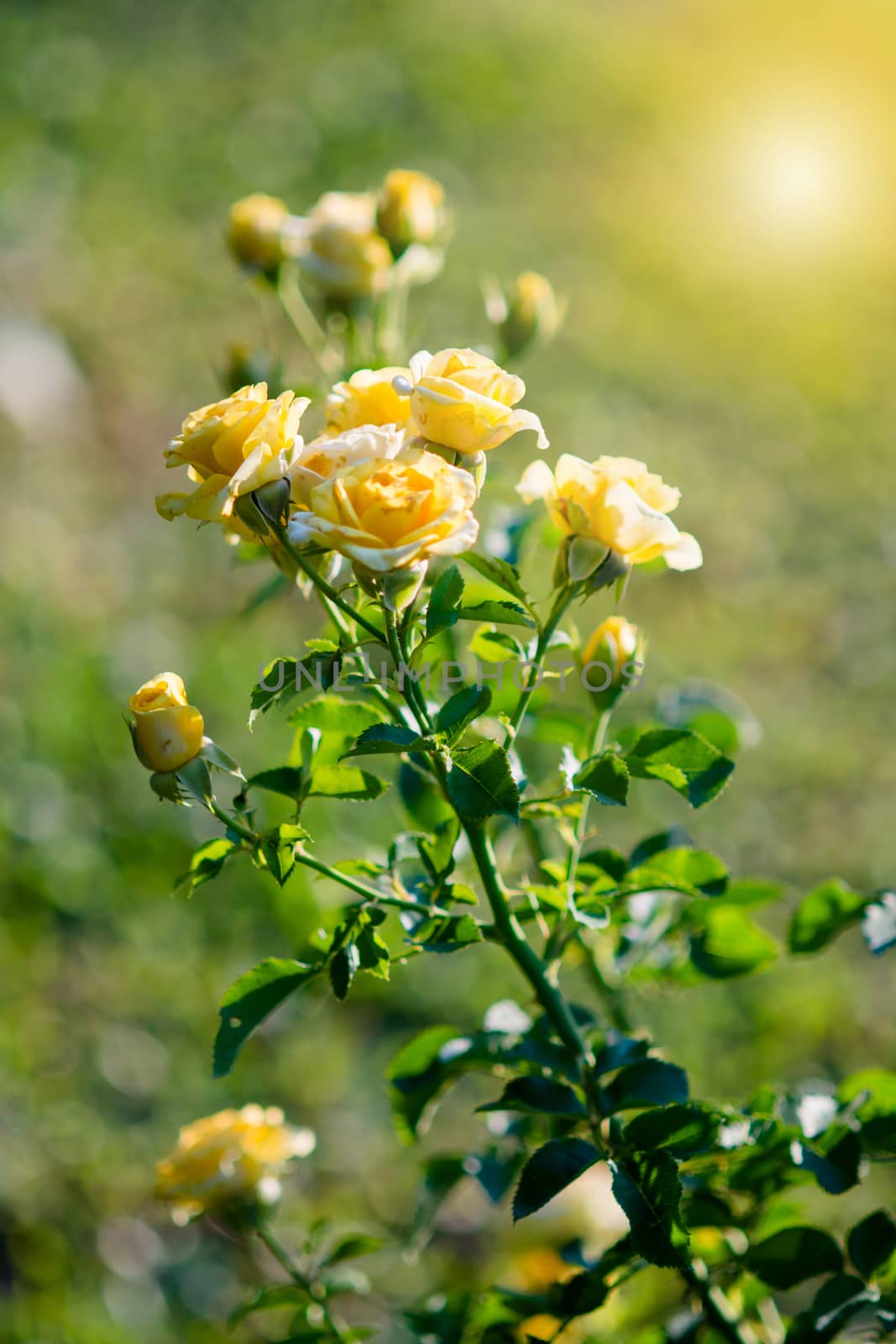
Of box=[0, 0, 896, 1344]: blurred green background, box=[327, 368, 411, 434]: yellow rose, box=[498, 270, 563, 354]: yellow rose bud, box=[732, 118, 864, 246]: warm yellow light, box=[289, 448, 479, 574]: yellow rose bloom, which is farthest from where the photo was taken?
box=[732, 118, 864, 246]: warm yellow light

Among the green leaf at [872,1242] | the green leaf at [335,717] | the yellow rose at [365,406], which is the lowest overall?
the green leaf at [872,1242]

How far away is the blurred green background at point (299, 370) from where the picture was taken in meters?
1.86

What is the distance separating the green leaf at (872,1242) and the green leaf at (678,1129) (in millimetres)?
158

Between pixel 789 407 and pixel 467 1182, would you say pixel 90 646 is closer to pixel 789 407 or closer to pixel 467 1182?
pixel 467 1182

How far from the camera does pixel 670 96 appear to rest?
5035mm

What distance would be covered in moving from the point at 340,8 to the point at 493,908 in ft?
16.8

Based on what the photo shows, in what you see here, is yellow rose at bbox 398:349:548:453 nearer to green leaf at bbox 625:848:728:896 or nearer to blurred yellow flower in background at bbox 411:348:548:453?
blurred yellow flower in background at bbox 411:348:548:453

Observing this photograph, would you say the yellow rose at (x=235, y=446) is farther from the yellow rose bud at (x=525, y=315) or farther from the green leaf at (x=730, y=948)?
the yellow rose bud at (x=525, y=315)

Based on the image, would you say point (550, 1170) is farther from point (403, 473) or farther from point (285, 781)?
point (403, 473)

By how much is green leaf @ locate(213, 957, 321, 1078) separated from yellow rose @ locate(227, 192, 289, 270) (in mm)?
809

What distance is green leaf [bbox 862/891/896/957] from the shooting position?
2.72 ft

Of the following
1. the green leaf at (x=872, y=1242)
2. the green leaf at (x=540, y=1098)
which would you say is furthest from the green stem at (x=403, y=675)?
the green leaf at (x=872, y=1242)

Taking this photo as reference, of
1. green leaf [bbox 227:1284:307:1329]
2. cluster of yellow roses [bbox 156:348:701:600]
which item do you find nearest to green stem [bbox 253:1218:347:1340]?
green leaf [bbox 227:1284:307:1329]

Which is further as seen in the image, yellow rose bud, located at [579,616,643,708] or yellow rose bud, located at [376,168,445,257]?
yellow rose bud, located at [376,168,445,257]
